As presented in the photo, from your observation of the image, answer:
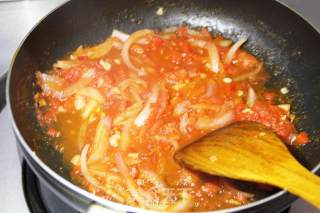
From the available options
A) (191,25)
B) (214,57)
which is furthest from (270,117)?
(191,25)

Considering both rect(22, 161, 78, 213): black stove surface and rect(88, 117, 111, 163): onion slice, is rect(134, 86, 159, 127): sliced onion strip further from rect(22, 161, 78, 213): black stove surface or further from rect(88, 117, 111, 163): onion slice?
rect(22, 161, 78, 213): black stove surface

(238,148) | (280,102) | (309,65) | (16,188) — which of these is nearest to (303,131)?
(280,102)

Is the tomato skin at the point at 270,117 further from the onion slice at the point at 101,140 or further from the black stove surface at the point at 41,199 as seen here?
the black stove surface at the point at 41,199

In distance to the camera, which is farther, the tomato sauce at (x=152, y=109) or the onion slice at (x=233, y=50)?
the onion slice at (x=233, y=50)

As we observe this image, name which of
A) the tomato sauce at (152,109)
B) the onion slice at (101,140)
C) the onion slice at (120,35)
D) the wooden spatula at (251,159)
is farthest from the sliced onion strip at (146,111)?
the onion slice at (120,35)

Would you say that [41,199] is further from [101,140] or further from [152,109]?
[152,109]

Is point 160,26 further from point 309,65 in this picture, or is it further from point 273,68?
point 309,65
